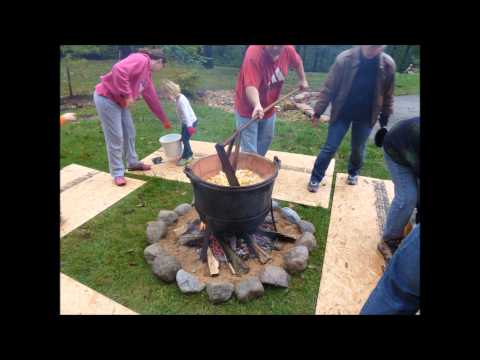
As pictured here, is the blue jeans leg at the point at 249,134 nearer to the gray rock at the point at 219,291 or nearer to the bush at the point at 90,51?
the gray rock at the point at 219,291

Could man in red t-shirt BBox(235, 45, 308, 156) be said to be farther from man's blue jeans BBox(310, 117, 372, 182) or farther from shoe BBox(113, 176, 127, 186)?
shoe BBox(113, 176, 127, 186)

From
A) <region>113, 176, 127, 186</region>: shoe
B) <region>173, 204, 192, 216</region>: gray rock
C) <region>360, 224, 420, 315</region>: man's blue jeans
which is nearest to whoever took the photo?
<region>360, 224, 420, 315</region>: man's blue jeans

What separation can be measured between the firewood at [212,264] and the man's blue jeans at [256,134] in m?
1.51

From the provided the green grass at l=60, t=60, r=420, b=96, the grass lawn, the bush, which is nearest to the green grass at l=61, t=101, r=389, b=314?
the grass lawn

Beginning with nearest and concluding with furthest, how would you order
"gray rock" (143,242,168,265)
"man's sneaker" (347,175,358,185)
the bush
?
"gray rock" (143,242,168,265) → "man's sneaker" (347,175,358,185) → the bush

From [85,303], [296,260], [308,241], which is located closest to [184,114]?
[308,241]

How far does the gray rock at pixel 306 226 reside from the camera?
345cm

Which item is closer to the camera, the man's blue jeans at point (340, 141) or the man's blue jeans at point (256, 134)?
the man's blue jeans at point (256, 134)

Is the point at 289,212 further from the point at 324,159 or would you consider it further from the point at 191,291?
the point at 191,291

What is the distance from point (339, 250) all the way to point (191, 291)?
1644 millimetres

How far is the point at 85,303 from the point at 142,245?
844mm

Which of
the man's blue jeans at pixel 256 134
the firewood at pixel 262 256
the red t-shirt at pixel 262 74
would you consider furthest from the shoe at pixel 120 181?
the firewood at pixel 262 256

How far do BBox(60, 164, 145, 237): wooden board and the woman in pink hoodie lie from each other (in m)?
0.18

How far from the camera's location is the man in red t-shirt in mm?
3469
